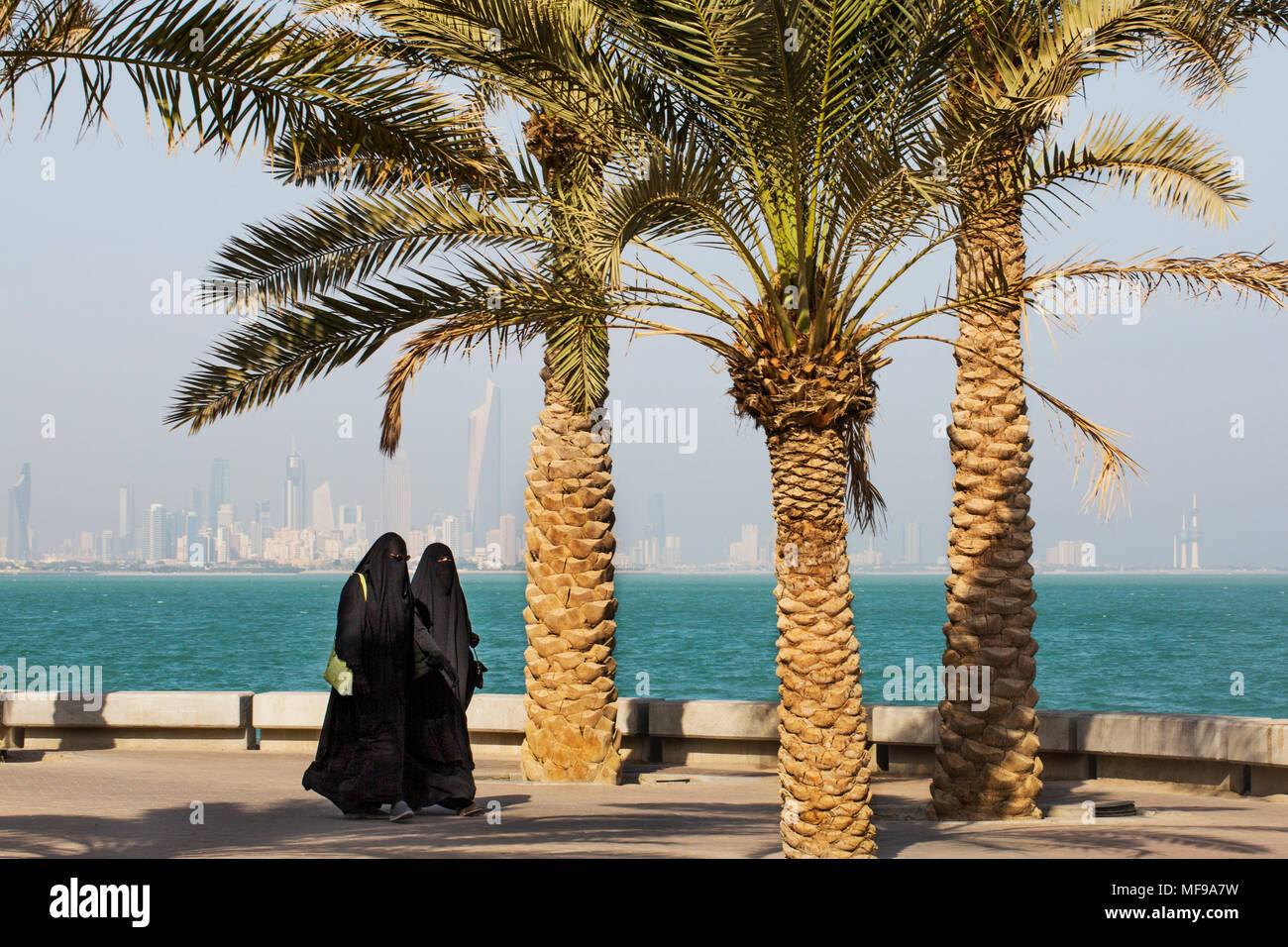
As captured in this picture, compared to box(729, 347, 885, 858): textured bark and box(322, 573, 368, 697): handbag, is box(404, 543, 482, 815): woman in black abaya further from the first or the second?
box(729, 347, 885, 858): textured bark

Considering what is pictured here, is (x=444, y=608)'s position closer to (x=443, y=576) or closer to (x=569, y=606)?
(x=443, y=576)

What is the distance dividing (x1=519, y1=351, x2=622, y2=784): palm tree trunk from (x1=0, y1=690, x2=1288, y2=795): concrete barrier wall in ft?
3.16

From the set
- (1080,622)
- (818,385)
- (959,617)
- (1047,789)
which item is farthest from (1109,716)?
(1080,622)

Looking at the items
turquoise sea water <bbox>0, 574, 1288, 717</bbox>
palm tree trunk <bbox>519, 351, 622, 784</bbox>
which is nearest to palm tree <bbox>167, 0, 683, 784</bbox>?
palm tree trunk <bbox>519, 351, 622, 784</bbox>

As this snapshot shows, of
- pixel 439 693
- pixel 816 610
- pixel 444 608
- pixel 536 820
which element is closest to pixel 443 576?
pixel 444 608

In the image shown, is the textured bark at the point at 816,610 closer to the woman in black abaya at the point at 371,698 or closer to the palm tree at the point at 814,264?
the palm tree at the point at 814,264

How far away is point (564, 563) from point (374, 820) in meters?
2.95

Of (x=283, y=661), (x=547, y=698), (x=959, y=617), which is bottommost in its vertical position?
(x=283, y=661)

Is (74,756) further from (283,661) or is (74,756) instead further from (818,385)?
(283,661)

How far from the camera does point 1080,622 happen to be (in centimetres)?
8188

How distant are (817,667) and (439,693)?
3.19m

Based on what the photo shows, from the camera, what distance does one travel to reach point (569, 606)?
1046 cm

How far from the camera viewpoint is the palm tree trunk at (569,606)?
10344mm

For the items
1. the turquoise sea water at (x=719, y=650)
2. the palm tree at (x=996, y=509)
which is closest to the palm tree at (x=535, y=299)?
the palm tree at (x=996, y=509)
